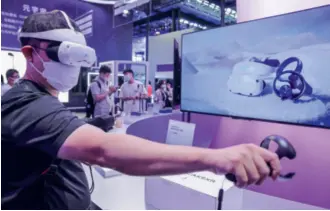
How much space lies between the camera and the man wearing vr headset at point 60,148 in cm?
42

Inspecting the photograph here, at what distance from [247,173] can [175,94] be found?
101 cm

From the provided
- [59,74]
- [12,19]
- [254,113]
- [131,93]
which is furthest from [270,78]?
[12,19]

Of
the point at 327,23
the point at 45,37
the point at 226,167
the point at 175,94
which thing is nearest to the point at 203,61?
the point at 175,94

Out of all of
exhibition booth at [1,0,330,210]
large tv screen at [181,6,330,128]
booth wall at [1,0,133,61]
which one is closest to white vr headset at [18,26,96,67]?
exhibition booth at [1,0,330,210]

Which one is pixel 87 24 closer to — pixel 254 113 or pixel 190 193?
pixel 254 113

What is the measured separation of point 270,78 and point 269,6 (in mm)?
373

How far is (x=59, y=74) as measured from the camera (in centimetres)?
70

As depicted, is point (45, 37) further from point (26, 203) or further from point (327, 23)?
point (327, 23)

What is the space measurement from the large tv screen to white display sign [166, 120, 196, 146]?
0.43 ft

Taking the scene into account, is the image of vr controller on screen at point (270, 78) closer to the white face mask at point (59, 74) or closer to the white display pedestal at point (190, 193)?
the white display pedestal at point (190, 193)

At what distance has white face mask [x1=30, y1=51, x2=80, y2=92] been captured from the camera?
68 centimetres

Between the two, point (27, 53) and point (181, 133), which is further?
point (181, 133)

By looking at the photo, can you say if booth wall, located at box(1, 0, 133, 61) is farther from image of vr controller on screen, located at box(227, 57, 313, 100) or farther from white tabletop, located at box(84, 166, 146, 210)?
image of vr controller on screen, located at box(227, 57, 313, 100)

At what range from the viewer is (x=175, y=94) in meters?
1.40
